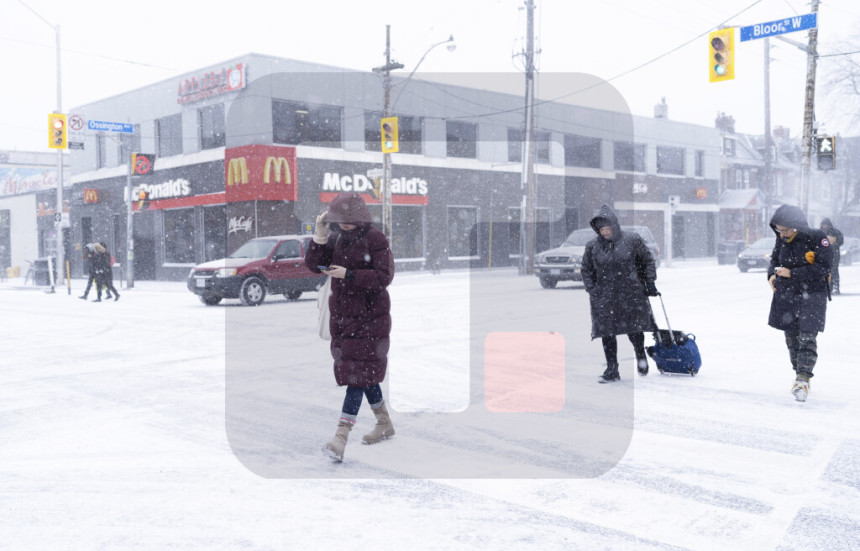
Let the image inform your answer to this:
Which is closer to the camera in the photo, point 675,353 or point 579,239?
point 675,353

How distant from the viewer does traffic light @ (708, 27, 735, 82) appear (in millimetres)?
16203

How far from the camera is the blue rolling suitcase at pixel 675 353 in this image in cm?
798

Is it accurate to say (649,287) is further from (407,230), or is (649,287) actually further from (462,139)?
(462,139)

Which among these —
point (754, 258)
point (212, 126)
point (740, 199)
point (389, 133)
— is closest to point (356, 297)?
point (389, 133)

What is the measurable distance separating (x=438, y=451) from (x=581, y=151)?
38.4m

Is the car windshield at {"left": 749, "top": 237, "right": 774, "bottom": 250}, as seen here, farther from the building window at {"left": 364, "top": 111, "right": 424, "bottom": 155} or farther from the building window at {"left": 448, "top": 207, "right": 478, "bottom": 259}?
the building window at {"left": 364, "top": 111, "right": 424, "bottom": 155}

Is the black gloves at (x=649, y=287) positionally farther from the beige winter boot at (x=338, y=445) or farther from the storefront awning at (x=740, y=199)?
the storefront awning at (x=740, y=199)

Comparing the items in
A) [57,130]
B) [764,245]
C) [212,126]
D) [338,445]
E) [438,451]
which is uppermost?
[212,126]

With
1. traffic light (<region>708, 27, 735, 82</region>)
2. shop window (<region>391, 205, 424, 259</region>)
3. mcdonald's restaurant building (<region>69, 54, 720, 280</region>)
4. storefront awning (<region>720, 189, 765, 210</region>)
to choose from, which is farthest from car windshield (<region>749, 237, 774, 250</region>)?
storefront awning (<region>720, 189, 765, 210</region>)

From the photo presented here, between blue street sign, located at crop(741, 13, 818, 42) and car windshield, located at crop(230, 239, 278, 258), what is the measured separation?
1189 cm

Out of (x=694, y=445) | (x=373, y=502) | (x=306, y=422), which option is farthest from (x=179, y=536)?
(x=694, y=445)

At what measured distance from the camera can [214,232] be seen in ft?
98.5

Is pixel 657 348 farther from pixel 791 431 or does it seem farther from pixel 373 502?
pixel 373 502

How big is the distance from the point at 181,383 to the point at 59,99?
83.5 ft
